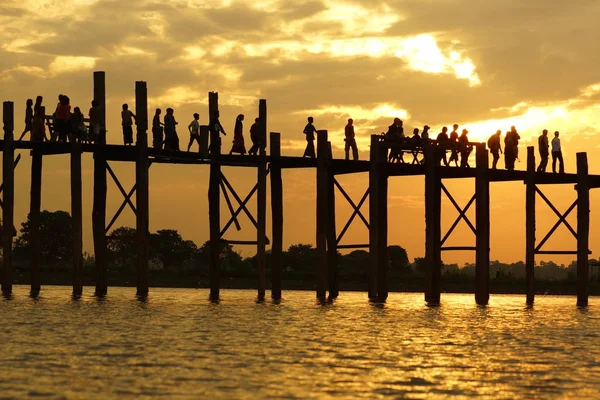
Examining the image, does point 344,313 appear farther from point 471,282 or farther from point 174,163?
point 471,282

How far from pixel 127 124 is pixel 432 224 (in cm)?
824

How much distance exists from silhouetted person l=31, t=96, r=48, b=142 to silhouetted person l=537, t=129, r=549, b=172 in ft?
43.3

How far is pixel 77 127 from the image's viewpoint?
31.1 m

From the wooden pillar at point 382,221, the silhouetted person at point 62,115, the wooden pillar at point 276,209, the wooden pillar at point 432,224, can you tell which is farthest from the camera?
the wooden pillar at point 382,221

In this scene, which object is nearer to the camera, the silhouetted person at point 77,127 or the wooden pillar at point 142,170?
the silhouetted person at point 77,127

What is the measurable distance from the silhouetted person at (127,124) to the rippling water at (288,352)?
417cm

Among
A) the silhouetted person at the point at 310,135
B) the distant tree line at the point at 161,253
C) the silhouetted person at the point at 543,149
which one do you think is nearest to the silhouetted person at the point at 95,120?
the silhouetted person at the point at 310,135

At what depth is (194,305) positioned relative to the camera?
34.8 m

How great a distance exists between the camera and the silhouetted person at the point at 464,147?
34281 millimetres

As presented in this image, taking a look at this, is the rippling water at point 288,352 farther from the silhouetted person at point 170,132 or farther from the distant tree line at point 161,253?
the distant tree line at point 161,253

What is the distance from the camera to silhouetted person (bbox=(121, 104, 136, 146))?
32.0 meters

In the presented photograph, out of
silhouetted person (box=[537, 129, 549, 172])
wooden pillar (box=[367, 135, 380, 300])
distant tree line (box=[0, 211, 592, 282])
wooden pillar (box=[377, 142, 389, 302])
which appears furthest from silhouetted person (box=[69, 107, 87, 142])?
distant tree line (box=[0, 211, 592, 282])

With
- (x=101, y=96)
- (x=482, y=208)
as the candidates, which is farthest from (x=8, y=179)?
(x=482, y=208)

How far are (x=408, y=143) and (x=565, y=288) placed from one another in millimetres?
25968
